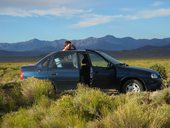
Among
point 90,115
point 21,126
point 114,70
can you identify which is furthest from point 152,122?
point 114,70

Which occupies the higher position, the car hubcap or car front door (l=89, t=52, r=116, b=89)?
car front door (l=89, t=52, r=116, b=89)

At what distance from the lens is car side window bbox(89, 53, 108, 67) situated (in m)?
14.9

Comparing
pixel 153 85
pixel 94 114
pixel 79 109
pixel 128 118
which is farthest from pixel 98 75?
pixel 128 118

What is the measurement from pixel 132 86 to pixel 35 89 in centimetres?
318

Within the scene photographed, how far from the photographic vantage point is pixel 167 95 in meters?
12.4

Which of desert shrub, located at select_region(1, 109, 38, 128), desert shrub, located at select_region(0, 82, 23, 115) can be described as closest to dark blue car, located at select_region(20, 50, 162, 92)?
desert shrub, located at select_region(0, 82, 23, 115)

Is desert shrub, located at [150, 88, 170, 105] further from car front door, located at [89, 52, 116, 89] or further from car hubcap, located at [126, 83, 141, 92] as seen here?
car front door, located at [89, 52, 116, 89]

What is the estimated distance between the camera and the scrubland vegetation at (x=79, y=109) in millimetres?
8227

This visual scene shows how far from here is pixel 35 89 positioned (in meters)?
13.5

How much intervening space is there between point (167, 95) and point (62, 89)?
12.1ft

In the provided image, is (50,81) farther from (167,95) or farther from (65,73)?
(167,95)

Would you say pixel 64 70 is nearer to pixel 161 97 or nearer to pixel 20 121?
pixel 161 97

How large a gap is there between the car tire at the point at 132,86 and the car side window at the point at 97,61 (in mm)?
902

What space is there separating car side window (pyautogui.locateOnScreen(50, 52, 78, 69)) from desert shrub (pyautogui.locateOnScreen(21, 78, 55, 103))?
1181 millimetres
